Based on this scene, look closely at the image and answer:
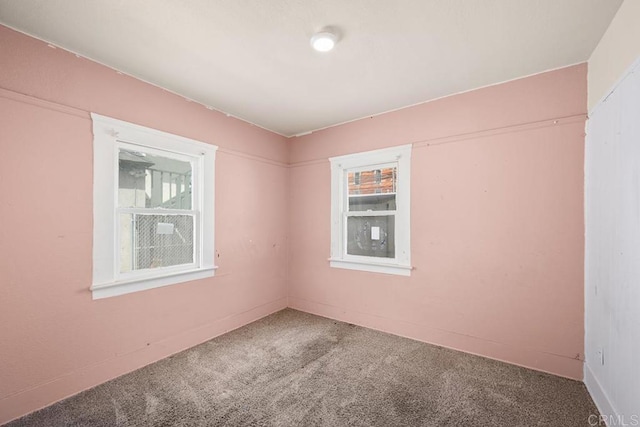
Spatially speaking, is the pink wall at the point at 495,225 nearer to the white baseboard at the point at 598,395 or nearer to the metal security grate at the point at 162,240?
the white baseboard at the point at 598,395

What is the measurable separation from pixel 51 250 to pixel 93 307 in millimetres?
532

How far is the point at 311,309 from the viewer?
12.7ft

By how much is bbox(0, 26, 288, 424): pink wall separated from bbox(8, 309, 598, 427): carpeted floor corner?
212 millimetres

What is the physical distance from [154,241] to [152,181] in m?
0.58

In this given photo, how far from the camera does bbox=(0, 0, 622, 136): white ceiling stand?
65.1 inches

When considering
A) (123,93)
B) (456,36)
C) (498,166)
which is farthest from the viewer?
(498,166)

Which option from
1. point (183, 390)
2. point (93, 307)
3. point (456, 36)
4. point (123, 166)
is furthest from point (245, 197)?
point (456, 36)

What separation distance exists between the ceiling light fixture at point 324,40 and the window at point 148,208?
166 cm

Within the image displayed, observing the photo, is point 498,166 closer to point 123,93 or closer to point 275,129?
point 275,129

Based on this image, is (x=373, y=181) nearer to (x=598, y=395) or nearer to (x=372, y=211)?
(x=372, y=211)

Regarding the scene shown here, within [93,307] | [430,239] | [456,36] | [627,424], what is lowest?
[627,424]

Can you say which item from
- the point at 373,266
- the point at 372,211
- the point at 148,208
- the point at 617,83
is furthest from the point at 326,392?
the point at 617,83

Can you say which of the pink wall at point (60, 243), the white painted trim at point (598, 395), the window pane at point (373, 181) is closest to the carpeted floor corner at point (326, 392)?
the white painted trim at point (598, 395)

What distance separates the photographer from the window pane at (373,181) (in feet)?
11.0
